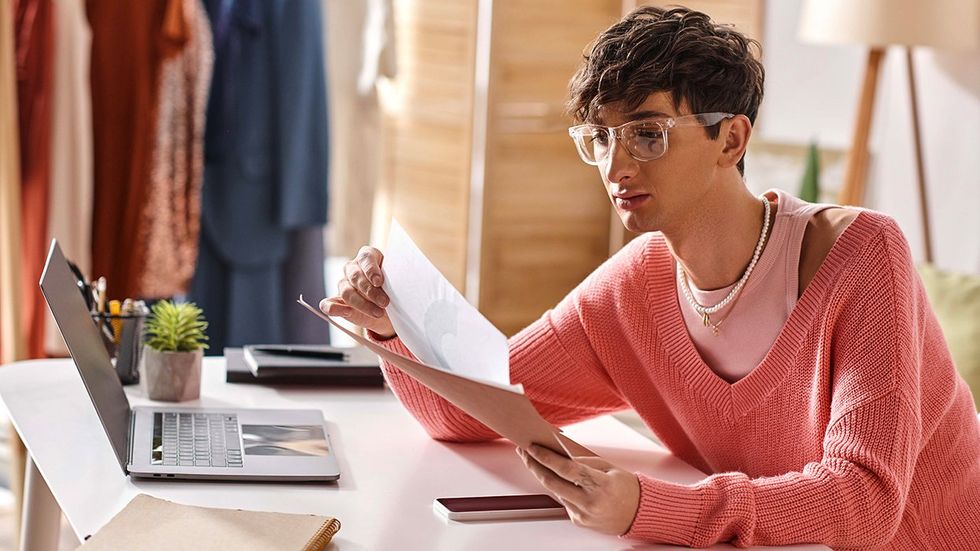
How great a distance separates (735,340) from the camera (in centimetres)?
163

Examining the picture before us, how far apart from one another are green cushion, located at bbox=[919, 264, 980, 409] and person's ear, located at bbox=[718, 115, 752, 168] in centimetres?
76

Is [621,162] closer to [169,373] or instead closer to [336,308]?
[336,308]

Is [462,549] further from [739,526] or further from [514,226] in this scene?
[514,226]

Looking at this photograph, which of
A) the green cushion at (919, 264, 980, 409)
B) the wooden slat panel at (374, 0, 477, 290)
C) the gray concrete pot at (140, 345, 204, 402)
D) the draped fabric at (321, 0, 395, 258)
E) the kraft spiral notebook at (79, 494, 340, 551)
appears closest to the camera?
the kraft spiral notebook at (79, 494, 340, 551)

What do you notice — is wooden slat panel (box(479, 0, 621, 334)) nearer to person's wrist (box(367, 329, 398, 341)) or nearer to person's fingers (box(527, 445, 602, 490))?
person's wrist (box(367, 329, 398, 341))

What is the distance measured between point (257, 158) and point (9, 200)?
72cm

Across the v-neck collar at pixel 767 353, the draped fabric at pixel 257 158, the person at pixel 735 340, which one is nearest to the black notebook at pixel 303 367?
the person at pixel 735 340

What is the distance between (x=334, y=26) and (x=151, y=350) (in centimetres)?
251

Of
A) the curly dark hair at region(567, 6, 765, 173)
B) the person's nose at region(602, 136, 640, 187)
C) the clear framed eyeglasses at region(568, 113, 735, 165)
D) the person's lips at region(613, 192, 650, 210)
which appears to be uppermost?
the curly dark hair at region(567, 6, 765, 173)

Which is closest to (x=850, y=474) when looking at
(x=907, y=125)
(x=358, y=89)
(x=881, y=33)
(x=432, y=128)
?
(x=881, y=33)

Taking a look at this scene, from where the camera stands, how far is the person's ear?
156 centimetres

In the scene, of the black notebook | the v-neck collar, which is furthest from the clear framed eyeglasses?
the black notebook

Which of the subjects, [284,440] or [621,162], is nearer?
[621,162]

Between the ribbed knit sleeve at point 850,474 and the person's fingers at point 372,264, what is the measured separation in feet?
1.65
